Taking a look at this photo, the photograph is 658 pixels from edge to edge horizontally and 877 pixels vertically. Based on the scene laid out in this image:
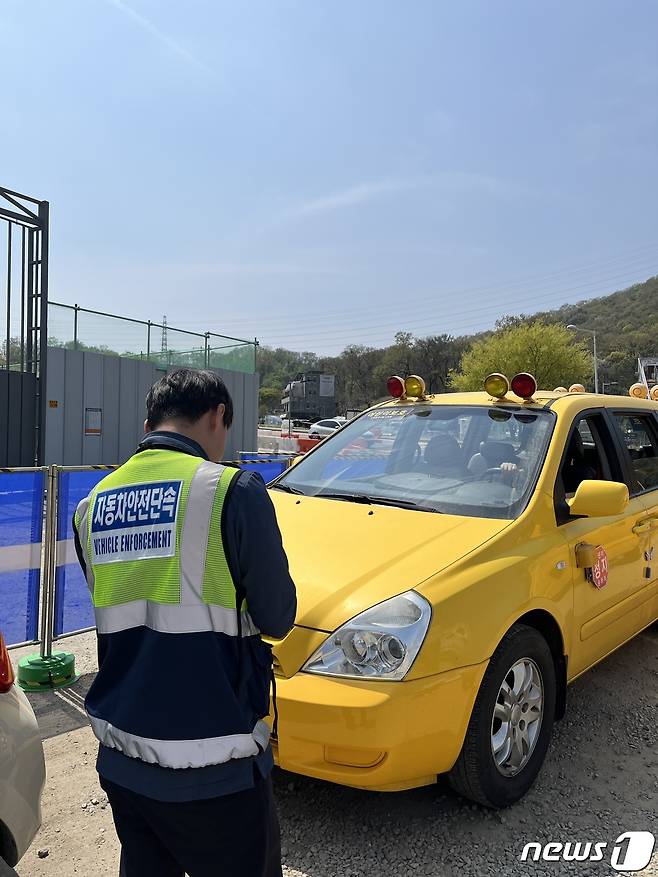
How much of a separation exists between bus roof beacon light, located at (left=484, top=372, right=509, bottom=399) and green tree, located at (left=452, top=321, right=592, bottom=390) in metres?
40.1

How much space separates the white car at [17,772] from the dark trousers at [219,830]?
548 millimetres

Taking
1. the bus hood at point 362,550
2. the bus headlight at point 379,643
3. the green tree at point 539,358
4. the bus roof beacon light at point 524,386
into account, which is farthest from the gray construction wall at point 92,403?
the green tree at point 539,358

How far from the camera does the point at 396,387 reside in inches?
178

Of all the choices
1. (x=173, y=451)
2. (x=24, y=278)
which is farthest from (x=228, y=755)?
(x=24, y=278)

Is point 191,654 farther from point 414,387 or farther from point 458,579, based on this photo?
point 414,387

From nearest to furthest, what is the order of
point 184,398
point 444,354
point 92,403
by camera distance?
point 184,398 → point 92,403 → point 444,354

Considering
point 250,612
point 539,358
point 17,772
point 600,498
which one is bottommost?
point 17,772

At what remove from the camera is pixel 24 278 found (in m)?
11.0

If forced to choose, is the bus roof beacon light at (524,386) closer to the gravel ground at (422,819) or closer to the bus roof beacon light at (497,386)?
the bus roof beacon light at (497,386)

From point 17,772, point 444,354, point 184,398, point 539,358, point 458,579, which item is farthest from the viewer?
point 444,354

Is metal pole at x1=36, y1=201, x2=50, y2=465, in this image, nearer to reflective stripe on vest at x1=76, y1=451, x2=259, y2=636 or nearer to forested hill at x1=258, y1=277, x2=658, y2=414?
reflective stripe on vest at x1=76, y1=451, x2=259, y2=636

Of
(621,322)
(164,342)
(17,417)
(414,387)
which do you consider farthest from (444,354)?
(414,387)

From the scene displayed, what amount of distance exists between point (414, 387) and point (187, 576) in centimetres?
306

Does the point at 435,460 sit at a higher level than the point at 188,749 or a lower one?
higher
